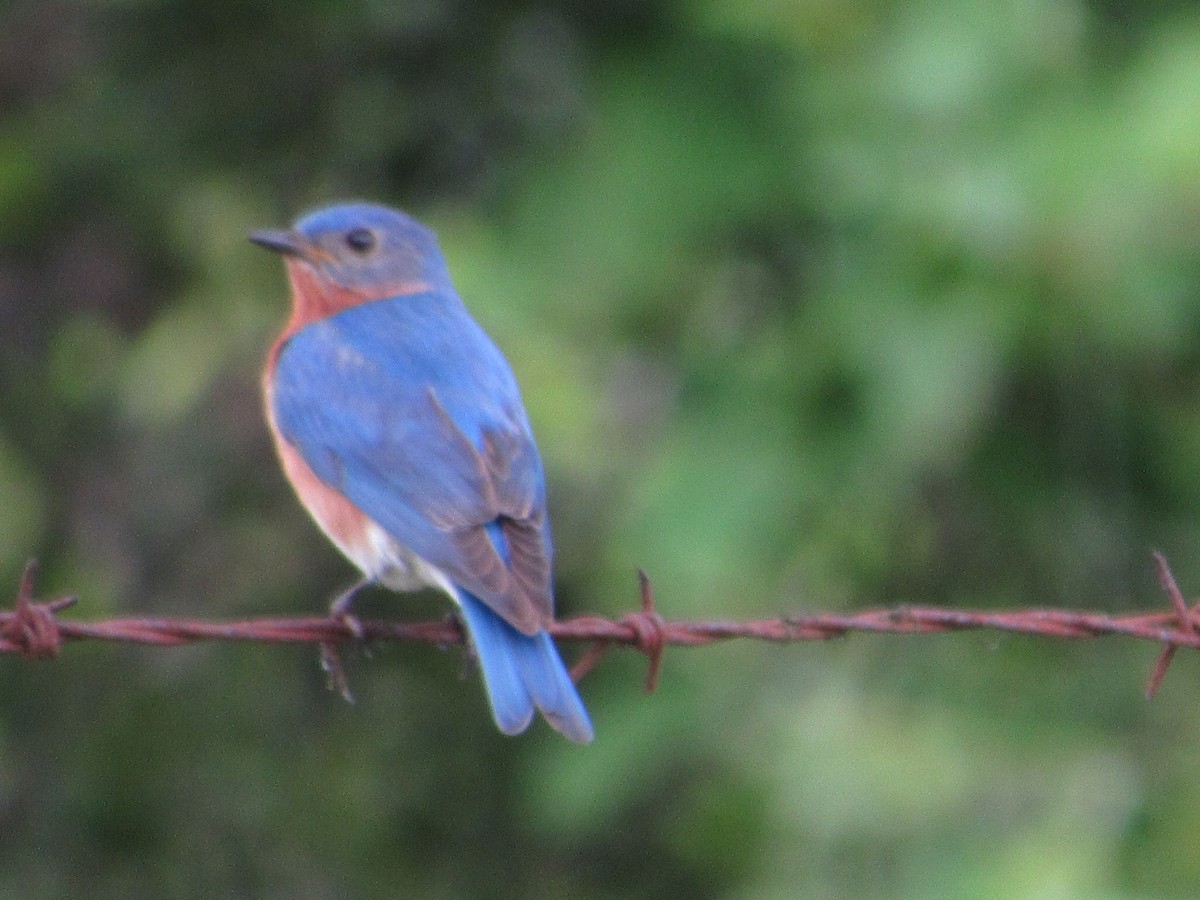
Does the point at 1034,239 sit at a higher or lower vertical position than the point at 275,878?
higher

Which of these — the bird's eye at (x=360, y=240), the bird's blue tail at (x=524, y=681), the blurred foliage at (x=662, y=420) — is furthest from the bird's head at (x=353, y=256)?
the bird's blue tail at (x=524, y=681)

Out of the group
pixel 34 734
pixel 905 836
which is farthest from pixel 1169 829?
pixel 34 734

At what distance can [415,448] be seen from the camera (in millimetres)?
4691

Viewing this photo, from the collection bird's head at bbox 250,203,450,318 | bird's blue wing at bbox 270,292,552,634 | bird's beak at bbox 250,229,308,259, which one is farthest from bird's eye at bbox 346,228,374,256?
bird's blue wing at bbox 270,292,552,634

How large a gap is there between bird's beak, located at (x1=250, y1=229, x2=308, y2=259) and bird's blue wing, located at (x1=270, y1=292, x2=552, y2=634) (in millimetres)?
246

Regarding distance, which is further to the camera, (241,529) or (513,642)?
(241,529)

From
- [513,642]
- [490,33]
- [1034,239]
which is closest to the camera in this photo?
[513,642]

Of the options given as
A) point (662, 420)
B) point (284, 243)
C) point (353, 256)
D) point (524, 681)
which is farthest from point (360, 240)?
point (524, 681)

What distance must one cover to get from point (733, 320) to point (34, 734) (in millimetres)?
2693

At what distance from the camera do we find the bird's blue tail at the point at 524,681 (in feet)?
13.3

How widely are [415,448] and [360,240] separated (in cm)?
104

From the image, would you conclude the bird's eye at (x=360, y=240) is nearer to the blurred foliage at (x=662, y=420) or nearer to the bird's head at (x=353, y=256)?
the bird's head at (x=353, y=256)

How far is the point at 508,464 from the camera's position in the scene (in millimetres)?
4645

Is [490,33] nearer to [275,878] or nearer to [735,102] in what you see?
[735,102]
